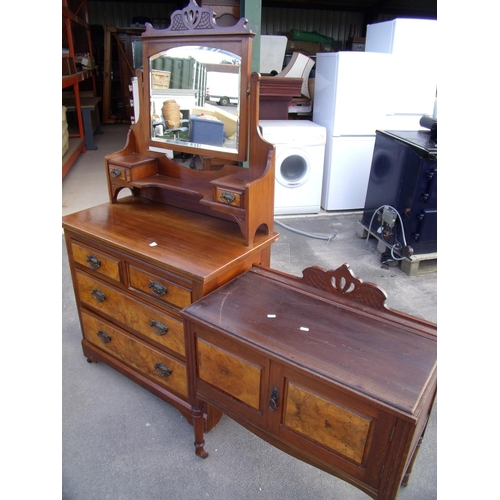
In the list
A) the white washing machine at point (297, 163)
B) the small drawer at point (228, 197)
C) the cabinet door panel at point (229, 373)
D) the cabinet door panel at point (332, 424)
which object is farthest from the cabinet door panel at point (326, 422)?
the white washing machine at point (297, 163)

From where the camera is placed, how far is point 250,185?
1.45 meters

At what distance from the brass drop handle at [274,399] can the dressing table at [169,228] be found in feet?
1.42

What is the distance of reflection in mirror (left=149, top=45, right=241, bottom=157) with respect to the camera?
153 centimetres

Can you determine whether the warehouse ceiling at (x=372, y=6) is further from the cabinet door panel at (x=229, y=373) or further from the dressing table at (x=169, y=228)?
the cabinet door panel at (x=229, y=373)

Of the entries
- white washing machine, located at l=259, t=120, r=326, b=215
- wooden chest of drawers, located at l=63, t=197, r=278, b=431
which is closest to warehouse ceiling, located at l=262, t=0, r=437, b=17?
white washing machine, located at l=259, t=120, r=326, b=215

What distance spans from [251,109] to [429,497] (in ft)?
5.43

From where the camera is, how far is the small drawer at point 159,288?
146 centimetres

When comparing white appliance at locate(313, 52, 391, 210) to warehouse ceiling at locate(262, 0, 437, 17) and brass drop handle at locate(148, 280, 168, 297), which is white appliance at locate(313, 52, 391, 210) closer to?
brass drop handle at locate(148, 280, 168, 297)

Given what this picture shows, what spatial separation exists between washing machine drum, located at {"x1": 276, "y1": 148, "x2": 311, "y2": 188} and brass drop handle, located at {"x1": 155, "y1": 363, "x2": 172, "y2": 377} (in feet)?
8.83

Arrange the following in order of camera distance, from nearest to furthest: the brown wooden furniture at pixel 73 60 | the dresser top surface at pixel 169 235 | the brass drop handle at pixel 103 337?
the dresser top surface at pixel 169 235 → the brass drop handle at pixel 103 337 → the brown wooden furniture at pixel 73 60

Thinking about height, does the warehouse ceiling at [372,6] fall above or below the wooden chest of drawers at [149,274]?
above

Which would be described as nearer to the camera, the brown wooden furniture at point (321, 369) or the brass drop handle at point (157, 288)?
the brown wooden furniture at point (321, 369)

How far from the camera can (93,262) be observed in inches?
67.4

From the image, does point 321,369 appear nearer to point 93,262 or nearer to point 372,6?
point 93,262
